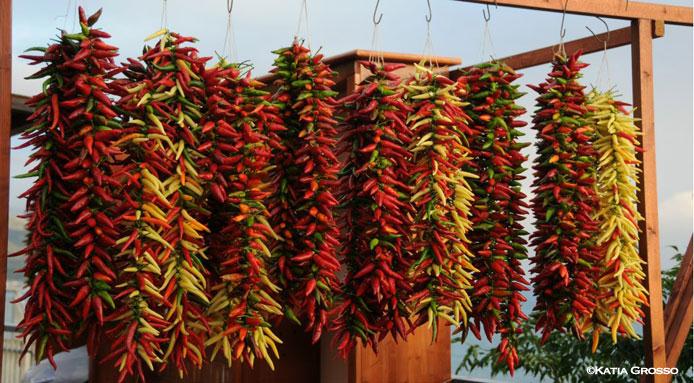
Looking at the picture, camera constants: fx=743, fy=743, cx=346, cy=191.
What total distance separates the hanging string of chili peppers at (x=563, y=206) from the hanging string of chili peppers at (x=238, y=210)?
1.43 meters

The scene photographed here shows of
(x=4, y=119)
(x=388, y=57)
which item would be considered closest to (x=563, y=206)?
(x=388, y=57)

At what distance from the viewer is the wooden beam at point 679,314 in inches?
179

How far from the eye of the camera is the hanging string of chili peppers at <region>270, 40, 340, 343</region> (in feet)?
9.68

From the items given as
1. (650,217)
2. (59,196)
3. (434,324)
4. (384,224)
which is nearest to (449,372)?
(650,217)

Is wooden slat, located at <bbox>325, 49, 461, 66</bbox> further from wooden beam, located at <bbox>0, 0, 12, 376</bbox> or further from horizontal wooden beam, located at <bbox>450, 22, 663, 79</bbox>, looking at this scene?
wooden beam, located at <bbox>0, 0, 12, 376</bbox>

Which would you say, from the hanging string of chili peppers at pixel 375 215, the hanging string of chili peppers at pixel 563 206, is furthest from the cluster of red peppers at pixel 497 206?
the hanging string of chili peppers at pixel 375 215

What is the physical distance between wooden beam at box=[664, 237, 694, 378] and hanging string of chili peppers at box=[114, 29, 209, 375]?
3.10m

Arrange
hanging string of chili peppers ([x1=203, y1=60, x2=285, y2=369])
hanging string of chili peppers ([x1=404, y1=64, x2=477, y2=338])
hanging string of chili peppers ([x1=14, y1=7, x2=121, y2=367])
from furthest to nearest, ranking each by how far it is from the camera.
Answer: hanging string of chili peppers ([x1=404, y1=64, x2=477, y2=338]) < hanging string of chili peppers ([x1=203, y1=60, x2=285, y2=369]) < hanging string of chili peppers ([x1=14, y1=7, x2=121, y2=367])

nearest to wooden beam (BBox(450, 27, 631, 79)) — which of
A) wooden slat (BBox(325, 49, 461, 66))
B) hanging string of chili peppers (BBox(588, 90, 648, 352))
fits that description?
wooden slat (BBox(325, 49, 461, 66))

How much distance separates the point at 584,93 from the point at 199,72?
1.97m

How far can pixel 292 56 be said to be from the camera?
10.1ft

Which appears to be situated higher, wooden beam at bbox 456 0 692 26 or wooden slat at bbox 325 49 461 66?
wooden beam at bbox 456 0 692 26

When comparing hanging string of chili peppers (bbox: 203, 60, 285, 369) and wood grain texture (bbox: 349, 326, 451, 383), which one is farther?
Answer: wood grain texture (bbox: 349, 326, 451, 383)

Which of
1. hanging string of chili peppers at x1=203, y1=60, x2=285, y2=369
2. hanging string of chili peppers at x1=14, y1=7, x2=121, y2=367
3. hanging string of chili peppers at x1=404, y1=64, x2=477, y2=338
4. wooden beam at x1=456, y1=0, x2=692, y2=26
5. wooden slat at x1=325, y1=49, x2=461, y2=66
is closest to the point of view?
hanging string of chili peppers at x1=14, y1=7, x2=121, y2=367
